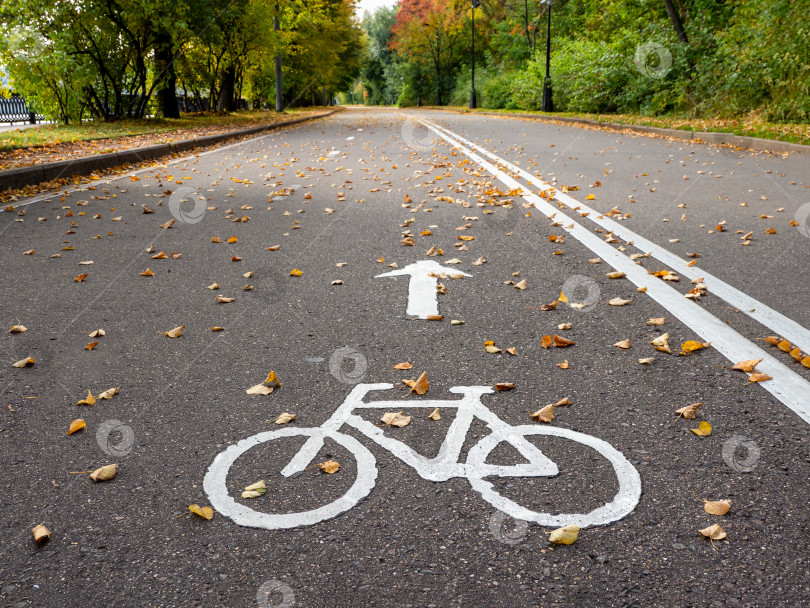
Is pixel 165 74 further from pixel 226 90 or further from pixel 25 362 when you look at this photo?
pixel 25 362

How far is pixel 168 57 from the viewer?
2209 centimetres

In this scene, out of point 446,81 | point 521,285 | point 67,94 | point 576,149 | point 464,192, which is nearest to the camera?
point 521,285

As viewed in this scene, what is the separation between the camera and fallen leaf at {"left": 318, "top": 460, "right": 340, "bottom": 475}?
7.51ft

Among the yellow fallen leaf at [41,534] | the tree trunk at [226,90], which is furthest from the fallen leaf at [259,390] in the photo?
the tree trunk at [226,90]

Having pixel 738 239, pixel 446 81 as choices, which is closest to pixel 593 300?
pixel 738 239

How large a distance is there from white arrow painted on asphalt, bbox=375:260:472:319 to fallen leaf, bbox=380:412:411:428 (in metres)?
1.25

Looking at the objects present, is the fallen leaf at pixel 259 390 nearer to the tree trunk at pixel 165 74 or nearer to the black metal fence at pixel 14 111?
the tree trunk at pixel 165 74

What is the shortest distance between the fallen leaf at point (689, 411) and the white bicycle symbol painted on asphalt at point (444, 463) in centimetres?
41

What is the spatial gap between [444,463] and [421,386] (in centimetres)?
61

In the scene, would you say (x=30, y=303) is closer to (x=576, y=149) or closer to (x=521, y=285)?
(x=521, y=285)

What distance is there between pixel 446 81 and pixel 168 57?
50.8 m

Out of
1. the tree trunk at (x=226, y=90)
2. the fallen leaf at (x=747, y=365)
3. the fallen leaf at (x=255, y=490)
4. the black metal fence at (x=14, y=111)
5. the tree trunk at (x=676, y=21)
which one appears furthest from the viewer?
the tree trunk at (x=226, y=90)

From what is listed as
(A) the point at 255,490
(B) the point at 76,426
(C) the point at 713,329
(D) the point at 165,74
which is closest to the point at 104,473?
(B) the point at 76,426

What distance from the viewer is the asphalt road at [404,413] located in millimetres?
1805
